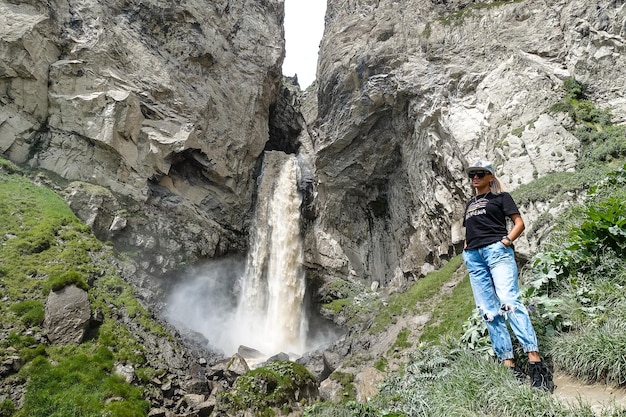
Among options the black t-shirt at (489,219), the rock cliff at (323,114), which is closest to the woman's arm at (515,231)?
the black t-shirt at (489,219)

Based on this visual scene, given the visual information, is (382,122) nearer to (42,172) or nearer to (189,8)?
(189,8)

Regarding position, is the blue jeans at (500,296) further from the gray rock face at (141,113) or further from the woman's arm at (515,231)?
the gray rock face at (141,113)

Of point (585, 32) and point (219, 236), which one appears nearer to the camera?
point (585, 32)

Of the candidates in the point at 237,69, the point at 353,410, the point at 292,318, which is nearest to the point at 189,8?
the point at 237,69

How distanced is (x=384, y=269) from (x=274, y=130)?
888 inches

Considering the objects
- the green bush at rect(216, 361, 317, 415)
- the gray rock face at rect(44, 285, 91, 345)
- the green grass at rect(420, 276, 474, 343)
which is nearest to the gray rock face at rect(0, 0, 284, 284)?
the gray rock face at rect(44, 285, 91, 345)

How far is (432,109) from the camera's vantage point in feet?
79.4

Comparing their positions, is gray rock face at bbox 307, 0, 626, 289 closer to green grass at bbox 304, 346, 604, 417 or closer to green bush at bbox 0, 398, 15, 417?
green grass at bbox 304, 346, 604, 417

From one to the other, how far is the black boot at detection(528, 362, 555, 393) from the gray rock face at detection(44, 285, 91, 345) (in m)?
14.4

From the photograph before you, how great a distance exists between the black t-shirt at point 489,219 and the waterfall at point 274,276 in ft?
79.3

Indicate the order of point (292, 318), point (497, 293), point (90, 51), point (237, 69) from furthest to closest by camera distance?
point (237, 69) < point (292, 318) < point (90, 51) < point (497, 293)

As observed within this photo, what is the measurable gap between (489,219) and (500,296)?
1.00 meters

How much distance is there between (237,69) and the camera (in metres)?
34.6

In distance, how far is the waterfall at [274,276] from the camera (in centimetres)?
2744
